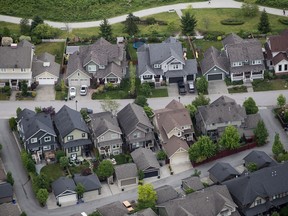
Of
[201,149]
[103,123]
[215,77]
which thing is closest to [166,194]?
[201,149]

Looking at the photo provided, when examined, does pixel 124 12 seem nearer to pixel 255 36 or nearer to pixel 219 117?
pixel 255 36

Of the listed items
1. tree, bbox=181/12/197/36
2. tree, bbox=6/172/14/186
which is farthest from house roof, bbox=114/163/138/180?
tree, bbox=181/12/197/36

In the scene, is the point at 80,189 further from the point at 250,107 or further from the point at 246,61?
the point at 246,61

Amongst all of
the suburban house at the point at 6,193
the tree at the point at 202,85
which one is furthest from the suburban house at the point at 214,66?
the suburban house at the point at 6,193

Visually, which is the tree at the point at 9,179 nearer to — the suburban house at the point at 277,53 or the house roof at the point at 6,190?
the house roof at the point at 6,190

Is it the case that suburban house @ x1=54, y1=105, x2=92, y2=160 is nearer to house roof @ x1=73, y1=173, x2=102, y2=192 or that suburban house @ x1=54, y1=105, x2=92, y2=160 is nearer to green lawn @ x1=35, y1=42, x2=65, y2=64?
house roof @ x1=73, y1=173, x2=102, y2=192

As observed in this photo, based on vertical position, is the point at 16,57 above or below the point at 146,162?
above

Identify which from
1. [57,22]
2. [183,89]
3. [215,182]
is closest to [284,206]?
[215,182]
